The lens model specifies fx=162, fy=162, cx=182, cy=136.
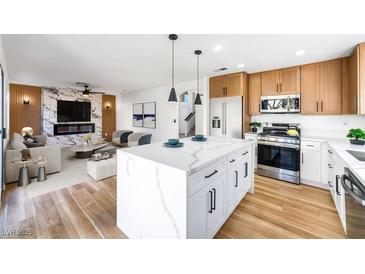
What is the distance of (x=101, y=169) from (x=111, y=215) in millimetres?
1402

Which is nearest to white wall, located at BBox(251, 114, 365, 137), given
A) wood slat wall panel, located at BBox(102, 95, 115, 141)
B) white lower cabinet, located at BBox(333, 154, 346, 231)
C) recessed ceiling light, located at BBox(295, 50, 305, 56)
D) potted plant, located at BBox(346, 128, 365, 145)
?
potted plant, located at BBox(346, 128, 365, 145)

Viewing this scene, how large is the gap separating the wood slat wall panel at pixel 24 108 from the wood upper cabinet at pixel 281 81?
7585 millimetres

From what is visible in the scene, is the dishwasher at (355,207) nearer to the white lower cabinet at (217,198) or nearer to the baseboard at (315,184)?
the white lower cabinet at (217,198)

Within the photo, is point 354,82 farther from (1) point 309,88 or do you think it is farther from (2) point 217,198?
(2) point 217,198

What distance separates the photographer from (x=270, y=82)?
354cm

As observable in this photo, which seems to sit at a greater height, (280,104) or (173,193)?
(280,104)

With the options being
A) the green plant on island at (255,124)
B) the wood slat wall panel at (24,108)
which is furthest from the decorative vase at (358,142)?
the wood slat wall panel at (24,108)

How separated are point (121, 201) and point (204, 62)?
2.83m

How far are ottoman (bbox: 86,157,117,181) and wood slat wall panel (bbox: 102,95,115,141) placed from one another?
495cm

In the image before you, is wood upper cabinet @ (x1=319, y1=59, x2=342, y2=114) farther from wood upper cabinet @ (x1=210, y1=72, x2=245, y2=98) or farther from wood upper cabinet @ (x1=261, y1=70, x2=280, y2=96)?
wood upper cabinet @ (x1=210, y1=72, x2=245, y2=98)

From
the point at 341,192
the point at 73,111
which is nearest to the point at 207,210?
the point at 341,192

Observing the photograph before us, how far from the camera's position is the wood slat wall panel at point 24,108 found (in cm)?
557

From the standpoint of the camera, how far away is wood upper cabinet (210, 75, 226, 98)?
4.05 metres
